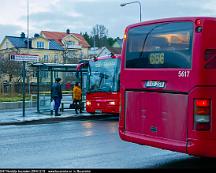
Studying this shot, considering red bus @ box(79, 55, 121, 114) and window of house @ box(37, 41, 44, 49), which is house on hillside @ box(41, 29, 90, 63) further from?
red bus @ box(79, 55, 121, 114)

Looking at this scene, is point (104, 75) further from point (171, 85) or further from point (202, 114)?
point (202, 114)

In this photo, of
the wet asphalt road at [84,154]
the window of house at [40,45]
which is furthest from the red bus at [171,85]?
the window of house at [40,45]

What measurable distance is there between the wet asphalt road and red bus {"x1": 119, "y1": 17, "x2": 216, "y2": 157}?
0.77 m

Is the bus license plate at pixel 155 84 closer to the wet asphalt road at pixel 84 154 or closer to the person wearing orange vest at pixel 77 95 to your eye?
the wet asphalt road at pixel 84 154

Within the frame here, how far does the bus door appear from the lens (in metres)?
7.86

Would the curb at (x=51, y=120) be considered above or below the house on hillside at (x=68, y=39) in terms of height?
below

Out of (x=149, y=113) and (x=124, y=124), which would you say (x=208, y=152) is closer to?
(x=149, y=113)

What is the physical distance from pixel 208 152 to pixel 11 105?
73.0 ft

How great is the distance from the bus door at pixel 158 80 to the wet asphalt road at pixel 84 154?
88 centimetres

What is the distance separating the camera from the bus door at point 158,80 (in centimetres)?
786

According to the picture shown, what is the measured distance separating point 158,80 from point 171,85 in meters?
0.38

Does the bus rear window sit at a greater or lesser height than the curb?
greater

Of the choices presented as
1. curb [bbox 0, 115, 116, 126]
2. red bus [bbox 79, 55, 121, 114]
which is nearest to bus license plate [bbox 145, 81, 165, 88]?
red bus [bbox 79, 55, 121, 114]

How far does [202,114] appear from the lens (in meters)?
7.44
